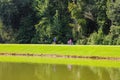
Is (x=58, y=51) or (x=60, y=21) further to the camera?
(x=60, y=21)

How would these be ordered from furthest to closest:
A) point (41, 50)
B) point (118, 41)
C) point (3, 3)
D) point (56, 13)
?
point (3, 3) < point (56, 13) < point (118, 41) < point (41, 50)

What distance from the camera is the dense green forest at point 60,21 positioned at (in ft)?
117

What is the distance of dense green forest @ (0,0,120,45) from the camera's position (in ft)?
117

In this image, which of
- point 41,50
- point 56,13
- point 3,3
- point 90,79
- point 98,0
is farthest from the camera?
point 3,3

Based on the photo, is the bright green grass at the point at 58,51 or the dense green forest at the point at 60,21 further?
the dense green forest at the point at 60,21

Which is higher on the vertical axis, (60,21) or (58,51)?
(60,21)

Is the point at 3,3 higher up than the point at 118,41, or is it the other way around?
the point at 3,3

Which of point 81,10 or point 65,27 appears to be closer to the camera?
point 81,10

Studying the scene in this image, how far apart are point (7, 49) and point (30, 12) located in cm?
1322

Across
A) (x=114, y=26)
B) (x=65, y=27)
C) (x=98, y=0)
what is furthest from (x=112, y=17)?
(x=65, y=27)

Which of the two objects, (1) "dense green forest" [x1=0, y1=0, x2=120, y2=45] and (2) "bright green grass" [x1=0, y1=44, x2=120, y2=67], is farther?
(1) "dense green forest" [x1=0, y1=0, x2=120, y2=45]

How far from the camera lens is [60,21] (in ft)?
132

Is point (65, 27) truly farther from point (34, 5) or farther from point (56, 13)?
point (34, 5)

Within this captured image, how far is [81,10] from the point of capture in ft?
123
